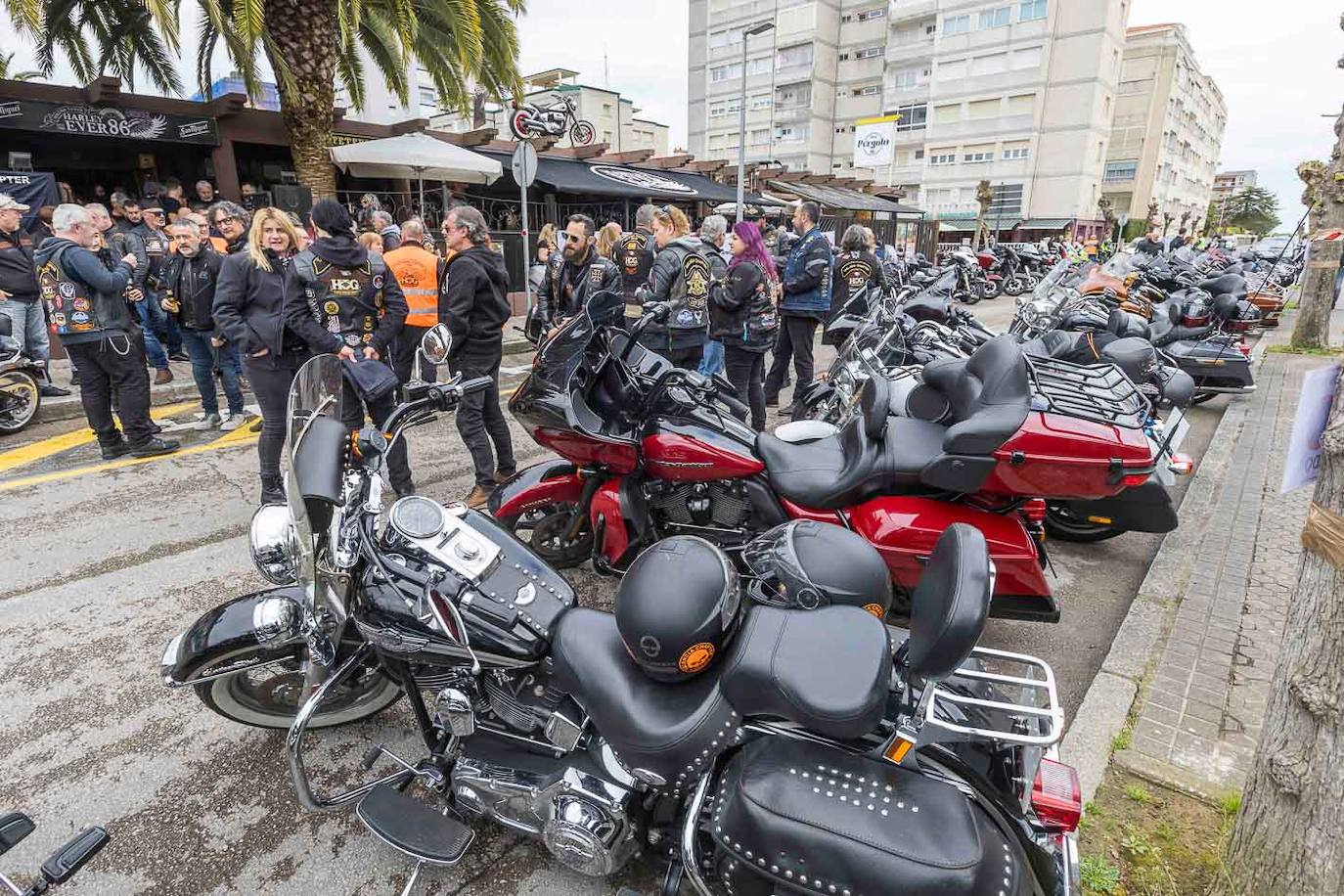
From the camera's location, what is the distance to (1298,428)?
162 cm

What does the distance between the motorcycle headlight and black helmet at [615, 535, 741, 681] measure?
0.99m

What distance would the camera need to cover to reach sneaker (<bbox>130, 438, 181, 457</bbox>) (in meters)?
5.57

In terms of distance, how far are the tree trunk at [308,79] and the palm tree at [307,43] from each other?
0.01 meters

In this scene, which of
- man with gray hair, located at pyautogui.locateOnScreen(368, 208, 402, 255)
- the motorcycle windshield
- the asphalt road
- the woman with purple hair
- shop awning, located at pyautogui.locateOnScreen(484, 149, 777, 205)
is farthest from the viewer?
shop awning, located at pyautogui.locateOnScreen(484, 149, 777, 205)

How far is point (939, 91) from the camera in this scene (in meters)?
47.0

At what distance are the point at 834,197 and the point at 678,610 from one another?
2609 cm

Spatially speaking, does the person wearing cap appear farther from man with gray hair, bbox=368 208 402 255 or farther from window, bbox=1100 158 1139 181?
window, bbox=1100 158 1139 181

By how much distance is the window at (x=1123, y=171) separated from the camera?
2188 inches

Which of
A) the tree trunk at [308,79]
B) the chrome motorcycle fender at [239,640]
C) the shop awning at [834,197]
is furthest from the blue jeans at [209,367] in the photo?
the shop awning at [834,197]

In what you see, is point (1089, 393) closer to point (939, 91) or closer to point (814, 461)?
point (814, 461)

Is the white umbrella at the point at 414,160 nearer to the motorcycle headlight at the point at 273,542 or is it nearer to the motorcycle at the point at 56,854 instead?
the motorcycle headlight at the point at 273,542

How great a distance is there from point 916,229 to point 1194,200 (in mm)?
64262

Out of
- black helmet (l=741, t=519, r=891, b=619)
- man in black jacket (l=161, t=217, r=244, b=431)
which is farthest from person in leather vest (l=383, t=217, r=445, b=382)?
black helmet (l=741, t=519, r=891, b=619)

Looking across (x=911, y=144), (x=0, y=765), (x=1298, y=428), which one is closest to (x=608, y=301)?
(x=1298, y=428)
